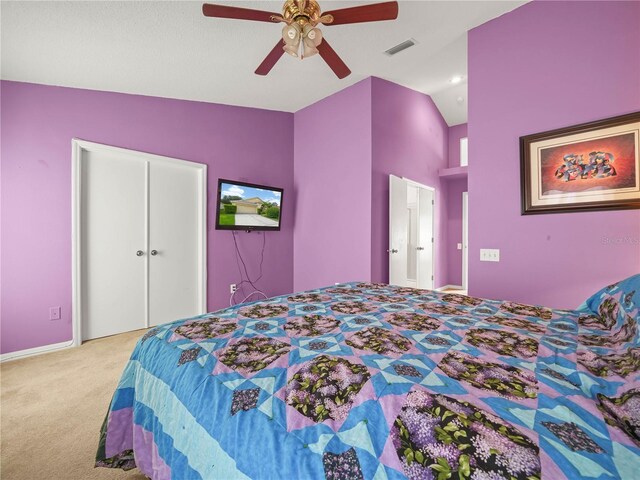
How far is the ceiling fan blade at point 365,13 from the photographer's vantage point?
177 cm

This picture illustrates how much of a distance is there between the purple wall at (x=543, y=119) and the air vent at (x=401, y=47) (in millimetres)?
567

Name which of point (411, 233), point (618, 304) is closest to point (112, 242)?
point (618, 304)

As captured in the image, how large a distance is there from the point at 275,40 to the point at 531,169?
2591 mm

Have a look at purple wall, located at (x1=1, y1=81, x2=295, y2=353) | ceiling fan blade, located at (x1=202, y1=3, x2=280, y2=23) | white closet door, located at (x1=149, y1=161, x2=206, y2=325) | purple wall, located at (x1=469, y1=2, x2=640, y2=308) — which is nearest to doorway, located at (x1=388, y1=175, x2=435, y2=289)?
purple wall, located at (x1=469, y1=2, x2=640, y2=308)

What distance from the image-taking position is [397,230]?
3922 millimetres

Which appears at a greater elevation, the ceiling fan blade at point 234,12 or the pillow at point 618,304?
the ceiling fan blade at point 234,12

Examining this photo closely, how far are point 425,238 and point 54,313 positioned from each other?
5.20 metres

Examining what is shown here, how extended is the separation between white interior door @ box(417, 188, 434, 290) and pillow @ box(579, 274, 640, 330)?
3611 millimetres

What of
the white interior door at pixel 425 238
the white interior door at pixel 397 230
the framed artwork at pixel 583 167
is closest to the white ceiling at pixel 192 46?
the framed artwork at pixel 583 167

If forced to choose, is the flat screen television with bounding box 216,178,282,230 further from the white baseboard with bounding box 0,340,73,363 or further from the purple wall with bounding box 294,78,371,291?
the white baseboard with bounding box 0,340,73,363

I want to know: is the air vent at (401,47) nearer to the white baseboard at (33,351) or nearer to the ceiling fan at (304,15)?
the ceiling fan at (304,15)

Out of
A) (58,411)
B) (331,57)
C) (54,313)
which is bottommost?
(58,411)

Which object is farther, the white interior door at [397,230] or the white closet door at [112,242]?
the white interior door at [397,230]

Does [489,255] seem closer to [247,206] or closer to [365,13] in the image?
[365,13]
